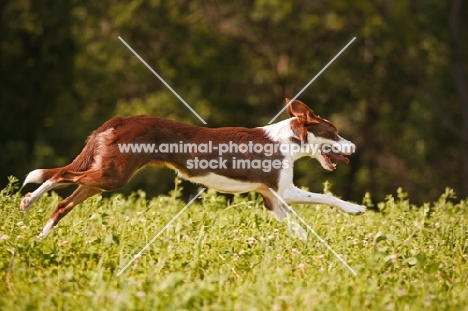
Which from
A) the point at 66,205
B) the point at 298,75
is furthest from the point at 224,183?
the point at 298,75

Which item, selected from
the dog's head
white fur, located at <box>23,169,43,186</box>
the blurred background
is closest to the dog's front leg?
the dog's head

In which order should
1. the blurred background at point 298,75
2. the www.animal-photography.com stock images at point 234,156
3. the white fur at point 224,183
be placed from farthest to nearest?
1. the blurred background at point 298,75
2. the white fur at point 224,183
3. the www.animal-photography.com stock images at point 234,156

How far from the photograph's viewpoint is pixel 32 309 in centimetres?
516

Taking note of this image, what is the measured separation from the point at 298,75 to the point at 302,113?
19.5m

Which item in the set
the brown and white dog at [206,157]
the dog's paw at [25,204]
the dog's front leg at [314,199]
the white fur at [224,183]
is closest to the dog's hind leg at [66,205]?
the brown and white dog at [206,157]

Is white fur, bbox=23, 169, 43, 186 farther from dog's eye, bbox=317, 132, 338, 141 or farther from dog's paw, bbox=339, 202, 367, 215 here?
dog's paw, bbox=339, 202, 367, 215

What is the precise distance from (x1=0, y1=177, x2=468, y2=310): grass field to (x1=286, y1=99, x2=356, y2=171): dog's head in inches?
28.5

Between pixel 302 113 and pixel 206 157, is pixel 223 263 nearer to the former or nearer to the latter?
pixel 206 157

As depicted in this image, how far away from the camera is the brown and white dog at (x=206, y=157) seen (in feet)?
24.5

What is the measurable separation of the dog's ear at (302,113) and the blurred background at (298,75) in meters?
17.2

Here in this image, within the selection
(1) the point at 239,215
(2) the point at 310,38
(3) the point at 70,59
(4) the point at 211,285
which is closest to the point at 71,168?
(1) the point at 239,215

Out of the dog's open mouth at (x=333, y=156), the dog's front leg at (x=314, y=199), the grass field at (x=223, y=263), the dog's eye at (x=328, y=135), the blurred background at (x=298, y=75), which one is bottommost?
the grass field at (x=223, y=263)

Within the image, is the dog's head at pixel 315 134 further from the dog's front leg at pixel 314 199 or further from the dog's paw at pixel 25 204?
the dog's paw at pixel 25 204

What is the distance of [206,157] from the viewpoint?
772 centimetres
